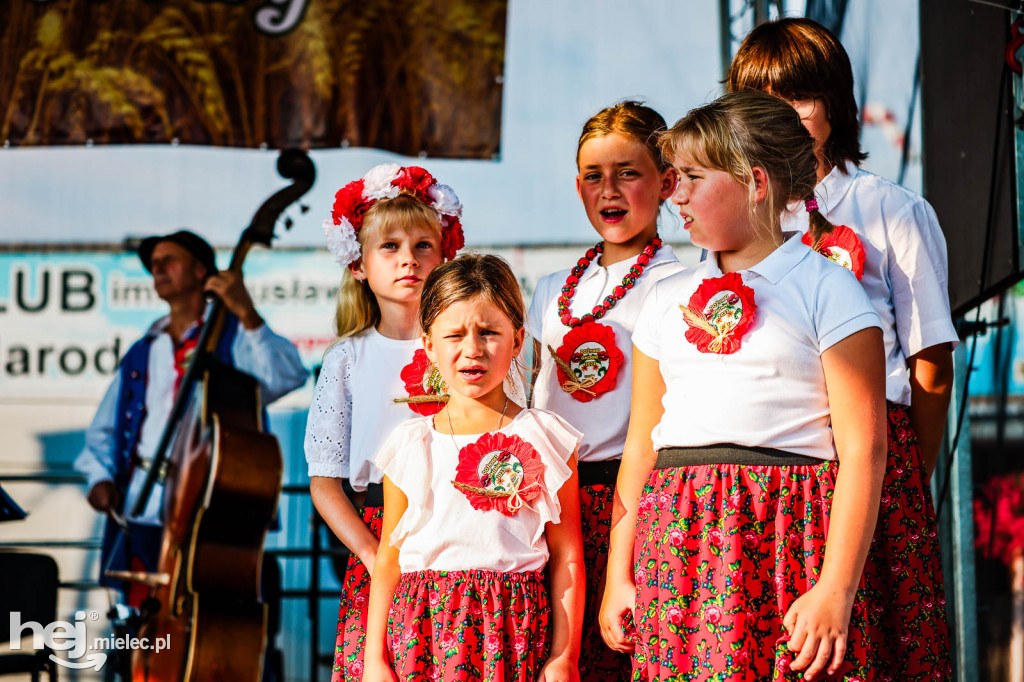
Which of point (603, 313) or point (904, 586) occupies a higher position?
point (603, 313)

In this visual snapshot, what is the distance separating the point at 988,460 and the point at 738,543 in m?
2.11

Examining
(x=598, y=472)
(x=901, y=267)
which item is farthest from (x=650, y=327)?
(x=901, y=267)

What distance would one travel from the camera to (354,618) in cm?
209

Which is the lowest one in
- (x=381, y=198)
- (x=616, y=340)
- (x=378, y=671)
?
(x=378, y=671)

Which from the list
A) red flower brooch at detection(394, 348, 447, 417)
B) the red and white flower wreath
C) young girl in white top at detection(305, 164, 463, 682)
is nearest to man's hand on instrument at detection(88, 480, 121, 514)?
young girl in white top at detection(305, 164, 463, 682)

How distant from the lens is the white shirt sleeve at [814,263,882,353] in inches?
61.2

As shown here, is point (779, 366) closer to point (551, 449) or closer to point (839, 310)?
point (839, 310)

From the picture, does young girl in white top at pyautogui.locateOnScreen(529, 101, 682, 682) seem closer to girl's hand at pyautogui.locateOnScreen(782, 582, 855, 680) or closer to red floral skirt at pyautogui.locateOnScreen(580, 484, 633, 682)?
red floral skirt at pyautogui.locateOnScreen(580, 484, 633, 682)

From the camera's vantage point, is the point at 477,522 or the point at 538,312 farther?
the point at 538,312

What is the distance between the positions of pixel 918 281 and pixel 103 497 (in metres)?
2.97

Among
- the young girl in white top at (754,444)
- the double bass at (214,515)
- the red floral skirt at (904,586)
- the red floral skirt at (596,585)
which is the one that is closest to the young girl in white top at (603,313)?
the red floral skirt at (596,585)

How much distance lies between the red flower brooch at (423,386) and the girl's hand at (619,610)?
52 centimetres

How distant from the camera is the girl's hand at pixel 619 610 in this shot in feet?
5.49

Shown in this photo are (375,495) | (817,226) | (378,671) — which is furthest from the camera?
(375,495)
